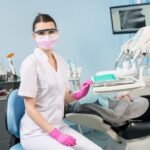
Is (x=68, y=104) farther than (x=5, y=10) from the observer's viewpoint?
No

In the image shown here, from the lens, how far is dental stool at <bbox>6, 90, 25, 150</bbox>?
5.10ft

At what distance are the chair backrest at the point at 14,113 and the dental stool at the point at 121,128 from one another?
0.27 metres

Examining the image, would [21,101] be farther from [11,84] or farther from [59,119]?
[11,84]

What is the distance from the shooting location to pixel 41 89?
1.49 meters

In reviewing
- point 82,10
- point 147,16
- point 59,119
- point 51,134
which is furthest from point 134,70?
point 82,10

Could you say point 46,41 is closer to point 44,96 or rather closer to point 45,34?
point 45,34

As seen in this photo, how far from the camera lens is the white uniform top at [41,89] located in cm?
144

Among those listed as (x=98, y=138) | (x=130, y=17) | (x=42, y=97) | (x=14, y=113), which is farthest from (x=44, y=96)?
(x=98, y=138)

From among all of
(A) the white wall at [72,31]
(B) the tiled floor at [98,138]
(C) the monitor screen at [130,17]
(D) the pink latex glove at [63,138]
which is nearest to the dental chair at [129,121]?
(D) the pink latex glove at [63,138]

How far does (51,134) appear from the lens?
1.38m

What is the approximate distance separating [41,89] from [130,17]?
126cm

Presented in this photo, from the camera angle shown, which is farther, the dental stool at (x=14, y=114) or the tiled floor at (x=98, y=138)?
the tiled floor at (x=98, y=138)

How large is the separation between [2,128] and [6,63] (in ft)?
2.02

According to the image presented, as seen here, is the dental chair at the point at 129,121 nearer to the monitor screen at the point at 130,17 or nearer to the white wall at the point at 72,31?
the monitor screen at the point at 130,17
